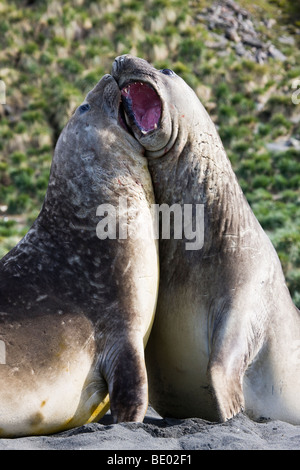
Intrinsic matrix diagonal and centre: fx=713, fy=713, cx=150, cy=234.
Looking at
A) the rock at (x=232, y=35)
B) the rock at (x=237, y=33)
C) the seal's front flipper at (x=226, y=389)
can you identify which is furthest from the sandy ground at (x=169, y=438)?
the rock at (x=232, y=35)

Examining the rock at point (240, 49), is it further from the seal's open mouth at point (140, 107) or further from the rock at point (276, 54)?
the seal's open mouth at point (140, 107)

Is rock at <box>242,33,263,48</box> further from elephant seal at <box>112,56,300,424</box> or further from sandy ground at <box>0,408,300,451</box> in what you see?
sandy ground at <box>0,408,300,451</box>

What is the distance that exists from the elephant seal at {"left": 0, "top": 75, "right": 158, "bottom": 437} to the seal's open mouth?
0.22 feet

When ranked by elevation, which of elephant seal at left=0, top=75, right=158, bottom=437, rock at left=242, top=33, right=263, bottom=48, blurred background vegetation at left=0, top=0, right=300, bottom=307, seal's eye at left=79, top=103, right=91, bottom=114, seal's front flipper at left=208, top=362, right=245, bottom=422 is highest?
rock at left=242, top=33, right=263, bottom=48

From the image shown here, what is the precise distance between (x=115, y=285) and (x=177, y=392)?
3.03 ft

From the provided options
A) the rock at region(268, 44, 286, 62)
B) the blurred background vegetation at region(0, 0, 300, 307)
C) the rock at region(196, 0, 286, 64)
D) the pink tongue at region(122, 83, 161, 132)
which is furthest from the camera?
the rock at region(268, 44, 286, 62)

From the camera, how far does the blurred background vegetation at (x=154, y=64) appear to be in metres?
20.4

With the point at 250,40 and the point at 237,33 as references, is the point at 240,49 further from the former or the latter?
the point at 237,33

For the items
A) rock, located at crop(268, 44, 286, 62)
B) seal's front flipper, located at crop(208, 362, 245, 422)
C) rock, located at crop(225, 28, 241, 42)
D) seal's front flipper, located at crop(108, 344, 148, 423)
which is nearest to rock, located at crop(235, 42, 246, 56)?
rock, located at crop(225, 28, 241, 42)

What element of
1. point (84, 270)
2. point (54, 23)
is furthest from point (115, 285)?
point (54, 23)

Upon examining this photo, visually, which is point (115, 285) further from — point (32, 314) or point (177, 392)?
point (177, 392)

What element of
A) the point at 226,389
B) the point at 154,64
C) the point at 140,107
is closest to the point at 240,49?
the point at 154,64

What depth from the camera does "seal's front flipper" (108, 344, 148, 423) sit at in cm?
406

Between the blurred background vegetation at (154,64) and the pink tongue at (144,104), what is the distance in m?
12.9
